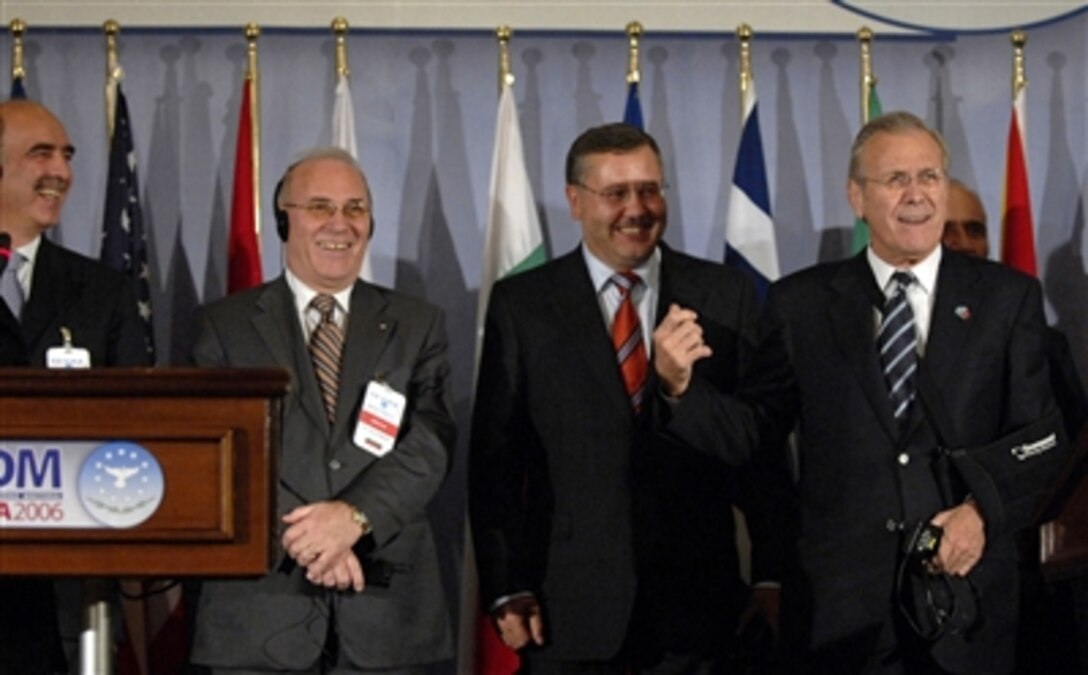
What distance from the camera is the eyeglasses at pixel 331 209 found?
4.18 meters

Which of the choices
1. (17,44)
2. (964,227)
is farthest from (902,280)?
(17,44)

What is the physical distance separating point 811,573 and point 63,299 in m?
1.72

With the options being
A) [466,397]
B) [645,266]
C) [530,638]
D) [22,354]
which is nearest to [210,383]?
[22,354]

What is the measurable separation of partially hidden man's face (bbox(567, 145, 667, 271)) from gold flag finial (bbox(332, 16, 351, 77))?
42.2 inches

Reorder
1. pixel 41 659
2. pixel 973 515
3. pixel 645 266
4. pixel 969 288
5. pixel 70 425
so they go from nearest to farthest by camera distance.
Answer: pixel 70 425 → pixel 41 659 → pixel 973 515 → pixel 969 288 → pixel 645 266

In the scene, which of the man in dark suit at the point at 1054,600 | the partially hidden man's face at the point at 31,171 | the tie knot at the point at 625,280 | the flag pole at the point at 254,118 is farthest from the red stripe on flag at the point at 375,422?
the man in dark suit at the point at 1054,600

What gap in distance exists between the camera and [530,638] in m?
3.94

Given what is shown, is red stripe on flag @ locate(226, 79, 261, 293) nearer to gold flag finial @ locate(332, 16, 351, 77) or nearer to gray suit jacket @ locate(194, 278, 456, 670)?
gold flag finial @ locate(332, 16, 351, 77)

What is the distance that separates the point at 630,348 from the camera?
4.11 meters

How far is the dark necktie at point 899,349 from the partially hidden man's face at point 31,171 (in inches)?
76.1

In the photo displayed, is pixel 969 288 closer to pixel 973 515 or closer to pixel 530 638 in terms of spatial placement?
pixel 973 515

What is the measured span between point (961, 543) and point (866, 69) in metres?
1.88

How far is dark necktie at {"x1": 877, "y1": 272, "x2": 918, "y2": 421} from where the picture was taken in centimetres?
383

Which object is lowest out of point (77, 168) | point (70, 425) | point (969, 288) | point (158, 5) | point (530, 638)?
point (530, 638)
